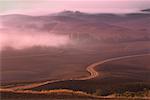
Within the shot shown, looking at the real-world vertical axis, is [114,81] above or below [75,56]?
below

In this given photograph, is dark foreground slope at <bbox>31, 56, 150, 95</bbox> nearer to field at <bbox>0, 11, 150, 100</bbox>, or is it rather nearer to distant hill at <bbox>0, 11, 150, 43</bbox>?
field at <bbox>0, 11, 150, 100</bbox>

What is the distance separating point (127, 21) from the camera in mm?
6254

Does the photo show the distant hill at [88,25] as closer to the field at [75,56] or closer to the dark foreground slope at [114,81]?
the field at [75,56]

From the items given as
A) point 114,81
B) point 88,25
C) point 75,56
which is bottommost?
point 114,81

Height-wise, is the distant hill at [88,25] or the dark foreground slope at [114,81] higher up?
the distant hill at [88,25]

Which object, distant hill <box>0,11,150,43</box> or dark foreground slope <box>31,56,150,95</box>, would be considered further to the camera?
distant hill <box>0,11,150,43</box>

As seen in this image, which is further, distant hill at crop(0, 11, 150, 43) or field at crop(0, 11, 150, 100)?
distant hill at crop(0, 11, 150, 43)

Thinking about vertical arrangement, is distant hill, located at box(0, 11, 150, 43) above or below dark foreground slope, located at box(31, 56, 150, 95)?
above

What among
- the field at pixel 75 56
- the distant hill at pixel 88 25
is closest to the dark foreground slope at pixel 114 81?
the field at pixel 75 56

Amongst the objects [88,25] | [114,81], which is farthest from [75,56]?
[114,81]

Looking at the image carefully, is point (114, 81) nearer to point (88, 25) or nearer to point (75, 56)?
point (75, 56)

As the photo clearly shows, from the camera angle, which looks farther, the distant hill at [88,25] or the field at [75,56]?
the distant hill at [88,25]

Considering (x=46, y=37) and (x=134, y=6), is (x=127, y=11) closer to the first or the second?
(x=134, y=6)

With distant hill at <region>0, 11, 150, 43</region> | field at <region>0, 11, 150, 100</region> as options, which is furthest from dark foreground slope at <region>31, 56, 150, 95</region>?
distant hill at <region>0, 11, 150, 43</region>
